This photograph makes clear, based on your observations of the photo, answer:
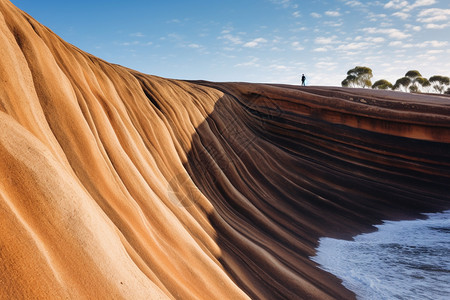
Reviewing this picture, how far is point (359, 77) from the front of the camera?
1407 inches

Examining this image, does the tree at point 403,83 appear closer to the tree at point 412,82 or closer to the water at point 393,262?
the tree at point 412,82

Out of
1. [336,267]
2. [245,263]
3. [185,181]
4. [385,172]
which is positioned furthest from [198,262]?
[385,172]

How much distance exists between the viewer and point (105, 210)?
2662 millimetres

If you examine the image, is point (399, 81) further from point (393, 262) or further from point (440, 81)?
point (393, 262)

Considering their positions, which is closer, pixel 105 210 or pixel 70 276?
pixel 70 276

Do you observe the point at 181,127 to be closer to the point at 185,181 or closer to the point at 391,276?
the point at 185,181

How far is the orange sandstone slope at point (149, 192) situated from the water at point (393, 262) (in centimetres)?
36

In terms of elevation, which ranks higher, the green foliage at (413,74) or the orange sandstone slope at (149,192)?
the green foliage at (413,74)

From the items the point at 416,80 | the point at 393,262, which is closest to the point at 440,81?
the point at 416,80

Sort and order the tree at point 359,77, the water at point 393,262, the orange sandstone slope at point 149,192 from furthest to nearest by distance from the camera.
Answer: the tree at point 359,77 < the water at point 393,262 < the orange sandstone slope at point 149,192

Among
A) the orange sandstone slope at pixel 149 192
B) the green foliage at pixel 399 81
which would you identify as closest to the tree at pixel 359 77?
the green foliage at pixel 399 81

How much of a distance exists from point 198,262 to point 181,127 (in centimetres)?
348

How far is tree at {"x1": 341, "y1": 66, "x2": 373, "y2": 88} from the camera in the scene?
35.2 metres

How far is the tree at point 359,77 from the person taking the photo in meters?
35.2
